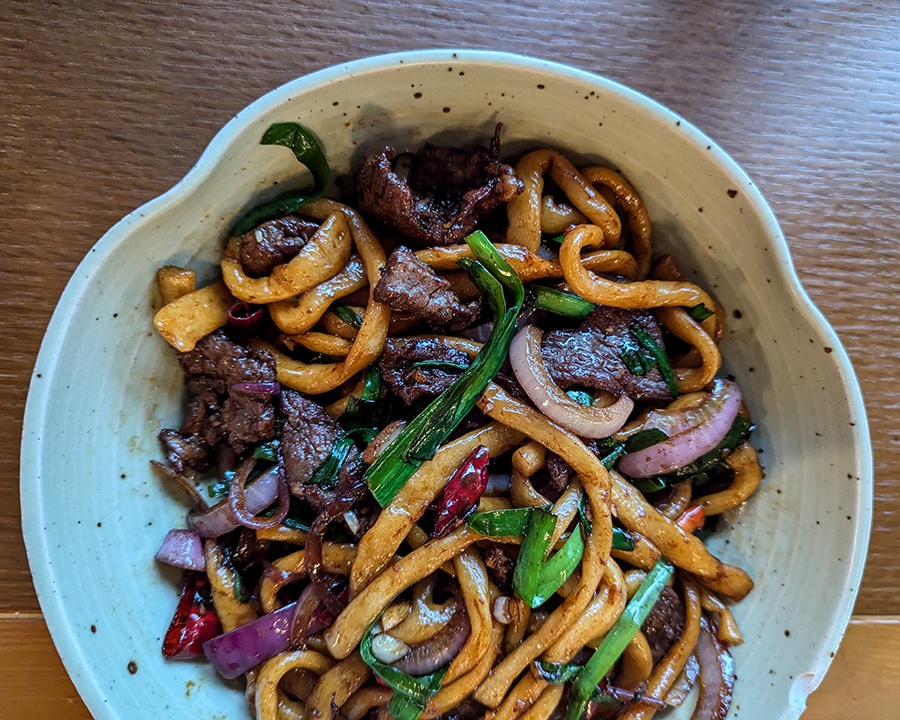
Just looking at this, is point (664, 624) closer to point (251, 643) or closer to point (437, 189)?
point (251, 643)

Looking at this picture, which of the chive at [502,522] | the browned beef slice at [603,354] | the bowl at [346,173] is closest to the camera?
the bowl at [346,173]

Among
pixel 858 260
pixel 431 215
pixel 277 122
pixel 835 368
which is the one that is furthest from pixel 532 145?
pixel 858 260

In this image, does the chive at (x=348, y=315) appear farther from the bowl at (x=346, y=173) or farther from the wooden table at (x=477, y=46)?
the wooden table at (x=477, y=46)

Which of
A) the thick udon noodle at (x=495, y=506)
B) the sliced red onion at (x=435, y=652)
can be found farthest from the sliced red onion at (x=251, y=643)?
the sliced red onion at (x=435, y=652)

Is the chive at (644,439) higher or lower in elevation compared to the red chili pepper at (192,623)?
higher

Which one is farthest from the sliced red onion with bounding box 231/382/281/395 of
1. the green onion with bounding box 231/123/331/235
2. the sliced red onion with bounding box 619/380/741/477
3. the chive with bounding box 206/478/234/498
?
the sliced red onion with bounding box 619/380/741/477

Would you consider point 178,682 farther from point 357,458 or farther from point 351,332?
point 351,332

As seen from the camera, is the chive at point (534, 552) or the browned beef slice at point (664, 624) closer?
the chive at point (534, 552)
